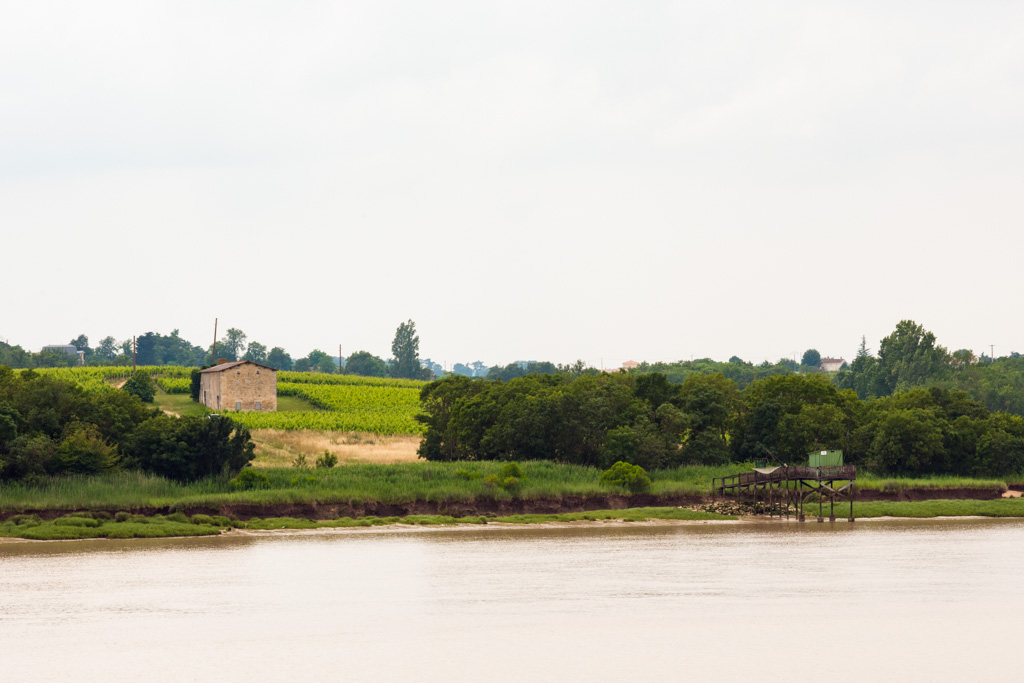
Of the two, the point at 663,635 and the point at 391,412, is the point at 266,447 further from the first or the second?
the point at 663,635

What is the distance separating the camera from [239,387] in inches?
4323

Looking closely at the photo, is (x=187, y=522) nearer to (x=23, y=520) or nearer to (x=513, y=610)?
(x=23, y=520)

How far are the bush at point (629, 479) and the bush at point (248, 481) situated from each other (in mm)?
21395

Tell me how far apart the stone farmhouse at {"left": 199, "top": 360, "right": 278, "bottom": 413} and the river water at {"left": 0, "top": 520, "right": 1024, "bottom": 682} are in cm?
5902

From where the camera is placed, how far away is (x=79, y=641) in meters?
28.2

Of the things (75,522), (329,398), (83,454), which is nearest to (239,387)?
(329,398)

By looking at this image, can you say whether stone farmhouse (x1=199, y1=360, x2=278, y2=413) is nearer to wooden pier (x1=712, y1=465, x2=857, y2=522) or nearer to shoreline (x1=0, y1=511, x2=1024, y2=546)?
shoreline (x1=0, y1=511, x2=1024, y2=546)

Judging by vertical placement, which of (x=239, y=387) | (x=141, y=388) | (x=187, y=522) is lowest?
(x=187, y=522)

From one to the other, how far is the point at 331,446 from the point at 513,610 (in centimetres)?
6119

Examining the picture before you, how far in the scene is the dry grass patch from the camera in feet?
276

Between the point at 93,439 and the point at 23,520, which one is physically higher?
the point at 93,439

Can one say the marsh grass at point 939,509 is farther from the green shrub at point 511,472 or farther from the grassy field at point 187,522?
the green shrub at point 511,472

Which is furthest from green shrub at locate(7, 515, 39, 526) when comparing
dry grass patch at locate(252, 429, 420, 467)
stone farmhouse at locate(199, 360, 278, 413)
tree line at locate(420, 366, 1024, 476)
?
stone farmhouse at locate(199, 360, 278, 413)

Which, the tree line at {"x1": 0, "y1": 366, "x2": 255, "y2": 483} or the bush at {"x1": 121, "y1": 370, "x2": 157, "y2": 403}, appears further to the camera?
the bush at {"x1": 121, "y1": 370, "x2": 157, "y2": 403}
